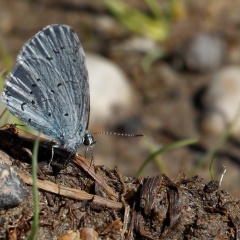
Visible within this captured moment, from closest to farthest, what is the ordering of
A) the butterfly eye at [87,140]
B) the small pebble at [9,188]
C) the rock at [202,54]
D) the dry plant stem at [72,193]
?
the small pebble at [9,188] → the dry plant stem at [72,193] → the butterfly eye at [87,140] → the rock at [202,54]

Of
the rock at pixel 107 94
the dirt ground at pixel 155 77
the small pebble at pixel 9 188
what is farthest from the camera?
the rock at pixel 107 94

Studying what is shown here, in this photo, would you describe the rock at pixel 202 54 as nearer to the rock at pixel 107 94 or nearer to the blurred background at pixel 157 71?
the blurred background at pixel 157 71

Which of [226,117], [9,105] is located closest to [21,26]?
[226,117]

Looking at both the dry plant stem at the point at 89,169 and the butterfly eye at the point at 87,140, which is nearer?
the dry plant stem at the point at 89,169

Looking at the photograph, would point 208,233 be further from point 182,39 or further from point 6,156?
point 182,39

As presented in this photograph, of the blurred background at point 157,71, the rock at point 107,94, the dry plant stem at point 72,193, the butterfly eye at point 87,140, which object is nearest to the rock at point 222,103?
the blurred background at point 157,71
